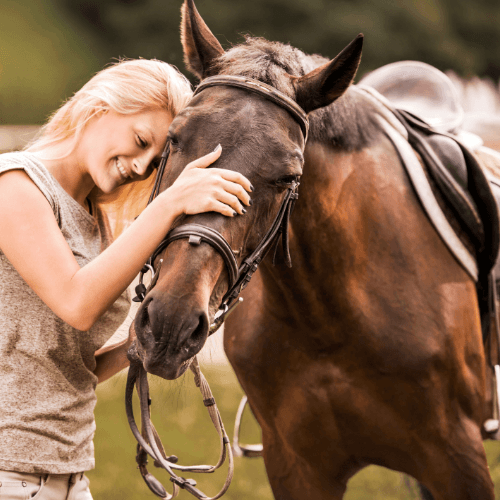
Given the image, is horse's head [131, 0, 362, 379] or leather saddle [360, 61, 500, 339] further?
leather saddle [360, 61, 500, 339]

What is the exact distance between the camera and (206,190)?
1.31 meters

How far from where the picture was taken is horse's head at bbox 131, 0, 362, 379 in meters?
1.25

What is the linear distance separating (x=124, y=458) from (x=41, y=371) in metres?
3.19

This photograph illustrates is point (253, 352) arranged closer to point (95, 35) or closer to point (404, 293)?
point (404, 293)

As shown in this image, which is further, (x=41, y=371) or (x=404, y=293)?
(x=404, y=293)

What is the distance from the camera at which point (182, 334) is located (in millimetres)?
1232

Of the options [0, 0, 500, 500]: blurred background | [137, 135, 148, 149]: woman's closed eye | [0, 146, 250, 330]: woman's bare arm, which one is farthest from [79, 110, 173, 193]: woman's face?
[0, 0, 500, 500]: blurred background

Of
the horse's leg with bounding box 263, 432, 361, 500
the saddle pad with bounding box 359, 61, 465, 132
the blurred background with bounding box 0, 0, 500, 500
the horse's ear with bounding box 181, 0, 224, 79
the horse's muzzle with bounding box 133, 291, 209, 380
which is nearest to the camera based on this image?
the horse's muzzle with bounding box 133, 291, 209, 380

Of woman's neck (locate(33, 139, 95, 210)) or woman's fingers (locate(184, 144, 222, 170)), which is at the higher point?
woman's fingers (locate(184, 144, 222, 170))

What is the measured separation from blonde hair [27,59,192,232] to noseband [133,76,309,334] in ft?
0.26

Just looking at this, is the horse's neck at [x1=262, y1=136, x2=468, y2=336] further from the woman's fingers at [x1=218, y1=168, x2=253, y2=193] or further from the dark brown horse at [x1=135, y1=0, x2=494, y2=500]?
the woman's fingers at [x1=218, y1=168, x2=253, y2=193]

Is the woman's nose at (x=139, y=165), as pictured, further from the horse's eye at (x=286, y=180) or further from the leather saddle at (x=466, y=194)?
the leather saddle at (x=466, y=194)

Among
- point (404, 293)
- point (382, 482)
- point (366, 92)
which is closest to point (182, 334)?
point (404, 293)

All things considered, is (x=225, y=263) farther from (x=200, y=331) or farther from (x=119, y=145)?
(x=119, y=145)
